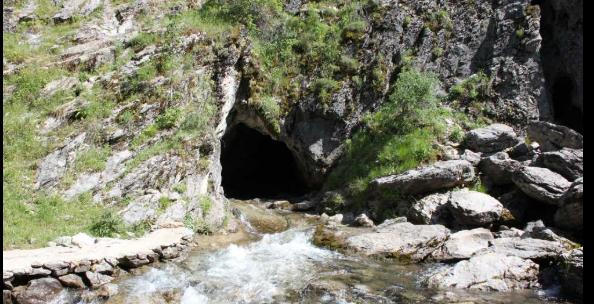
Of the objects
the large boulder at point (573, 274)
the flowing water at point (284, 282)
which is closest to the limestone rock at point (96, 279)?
the flowing water at point (284, 282)

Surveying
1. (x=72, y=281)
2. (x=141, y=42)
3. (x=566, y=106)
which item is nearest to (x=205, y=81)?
(x=141, y=42)

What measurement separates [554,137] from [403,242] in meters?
9.68

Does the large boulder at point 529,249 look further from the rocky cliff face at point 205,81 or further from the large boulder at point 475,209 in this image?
the rocky cliff face at point 205,81

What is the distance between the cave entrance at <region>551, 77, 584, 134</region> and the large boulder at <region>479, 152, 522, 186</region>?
9.48m

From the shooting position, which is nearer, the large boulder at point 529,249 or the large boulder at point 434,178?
the large boulder at point 529,249

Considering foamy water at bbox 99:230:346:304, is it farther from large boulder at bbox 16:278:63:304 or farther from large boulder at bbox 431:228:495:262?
large boulder at bbox 431:228:495:262

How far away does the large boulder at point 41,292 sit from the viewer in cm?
810

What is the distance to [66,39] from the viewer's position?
20.6 metres

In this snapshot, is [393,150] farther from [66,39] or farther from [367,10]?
[66,39]

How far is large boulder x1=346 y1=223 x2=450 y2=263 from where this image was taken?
12242 millimetres

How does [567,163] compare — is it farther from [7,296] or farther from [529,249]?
[7,296]

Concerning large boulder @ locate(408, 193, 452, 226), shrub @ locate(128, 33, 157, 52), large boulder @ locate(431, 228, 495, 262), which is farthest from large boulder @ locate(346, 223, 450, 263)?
shrub @ locate(128, 33, 157, 52)

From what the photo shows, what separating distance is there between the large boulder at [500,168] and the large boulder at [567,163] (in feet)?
3.86

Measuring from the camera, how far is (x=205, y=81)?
19391mm
